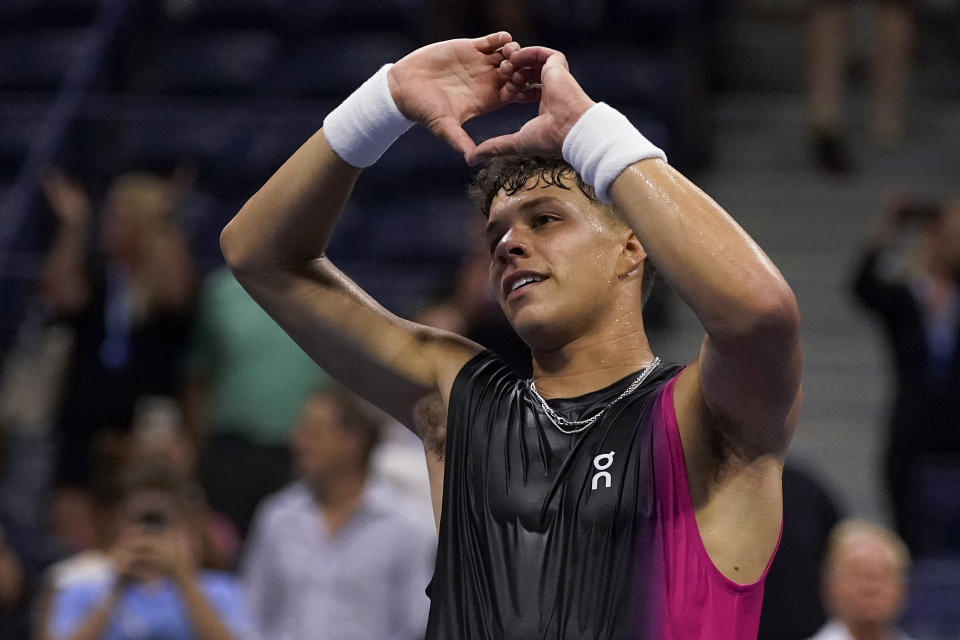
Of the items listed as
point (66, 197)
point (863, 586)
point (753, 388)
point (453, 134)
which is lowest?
point (863, 586)

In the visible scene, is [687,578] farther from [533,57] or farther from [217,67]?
[217,67]

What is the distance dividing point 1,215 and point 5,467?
148cm

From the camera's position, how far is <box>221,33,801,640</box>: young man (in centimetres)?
232

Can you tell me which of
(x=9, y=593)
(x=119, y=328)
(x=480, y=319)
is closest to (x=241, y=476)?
(x=119, y=328)

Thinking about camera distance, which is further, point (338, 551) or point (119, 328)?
point (119, 328)

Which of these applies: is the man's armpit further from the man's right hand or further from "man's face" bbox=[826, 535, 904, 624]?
"man's face" bbox=[826, 535, 904, 624]

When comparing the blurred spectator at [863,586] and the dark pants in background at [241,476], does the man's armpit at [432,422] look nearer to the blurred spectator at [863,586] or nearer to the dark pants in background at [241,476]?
the blurred spectator at [863,586]

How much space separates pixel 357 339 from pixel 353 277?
4.73 meters

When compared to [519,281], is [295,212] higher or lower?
higher

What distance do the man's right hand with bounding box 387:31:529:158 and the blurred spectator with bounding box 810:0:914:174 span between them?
6110 millimetres

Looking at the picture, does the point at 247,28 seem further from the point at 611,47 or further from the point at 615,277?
the point at 615,277

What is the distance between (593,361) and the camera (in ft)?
8.82

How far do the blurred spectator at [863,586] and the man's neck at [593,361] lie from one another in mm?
2374

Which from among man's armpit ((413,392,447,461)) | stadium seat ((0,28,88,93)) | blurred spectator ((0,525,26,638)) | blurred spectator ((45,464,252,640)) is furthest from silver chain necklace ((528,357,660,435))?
stadium seat ((0,28,88,93))
